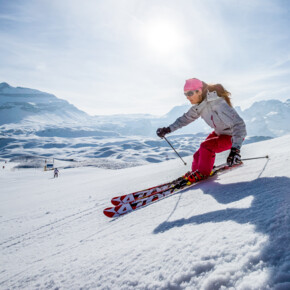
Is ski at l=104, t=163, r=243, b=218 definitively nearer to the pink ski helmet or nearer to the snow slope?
the snow slope

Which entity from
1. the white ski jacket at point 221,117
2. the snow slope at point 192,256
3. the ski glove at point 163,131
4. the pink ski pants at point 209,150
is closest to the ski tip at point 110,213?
the snow slope at point 192,256

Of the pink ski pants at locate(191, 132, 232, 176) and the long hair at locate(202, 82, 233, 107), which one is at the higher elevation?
the long hair at locate(202, 82, 233, 107)

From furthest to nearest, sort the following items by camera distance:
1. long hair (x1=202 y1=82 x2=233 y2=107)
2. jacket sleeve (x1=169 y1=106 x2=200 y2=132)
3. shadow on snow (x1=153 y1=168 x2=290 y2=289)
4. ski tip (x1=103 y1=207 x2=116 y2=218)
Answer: jacket sleeve (x1=169 y1=106 x2=200 y2=132) < long hair (x1=202 y1=82 x2=233 y2=107) < ski tip (x1=103 y1=207 x2=116 y2=218) < shadow on snow (x1=153 y1=168 x2=290 y2=289)

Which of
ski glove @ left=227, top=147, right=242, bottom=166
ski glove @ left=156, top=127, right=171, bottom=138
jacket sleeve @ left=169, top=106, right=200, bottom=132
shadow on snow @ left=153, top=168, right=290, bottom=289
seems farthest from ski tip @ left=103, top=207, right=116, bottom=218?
jacket sleeve @ left=169, top=106, right=200, bottom=132

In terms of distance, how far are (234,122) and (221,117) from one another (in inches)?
9.3

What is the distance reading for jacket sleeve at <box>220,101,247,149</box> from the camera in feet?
9.43

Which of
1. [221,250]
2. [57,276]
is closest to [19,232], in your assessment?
[57,276]

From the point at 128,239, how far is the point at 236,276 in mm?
905

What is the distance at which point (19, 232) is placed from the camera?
279 cm

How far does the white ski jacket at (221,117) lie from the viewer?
2.96 meters

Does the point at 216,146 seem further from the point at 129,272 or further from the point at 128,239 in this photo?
the point at 129,272

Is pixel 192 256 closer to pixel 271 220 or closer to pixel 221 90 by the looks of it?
pixel 271 220

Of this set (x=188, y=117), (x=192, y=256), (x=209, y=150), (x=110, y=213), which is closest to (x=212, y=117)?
(x=209, y=150)

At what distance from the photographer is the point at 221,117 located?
322 cm
